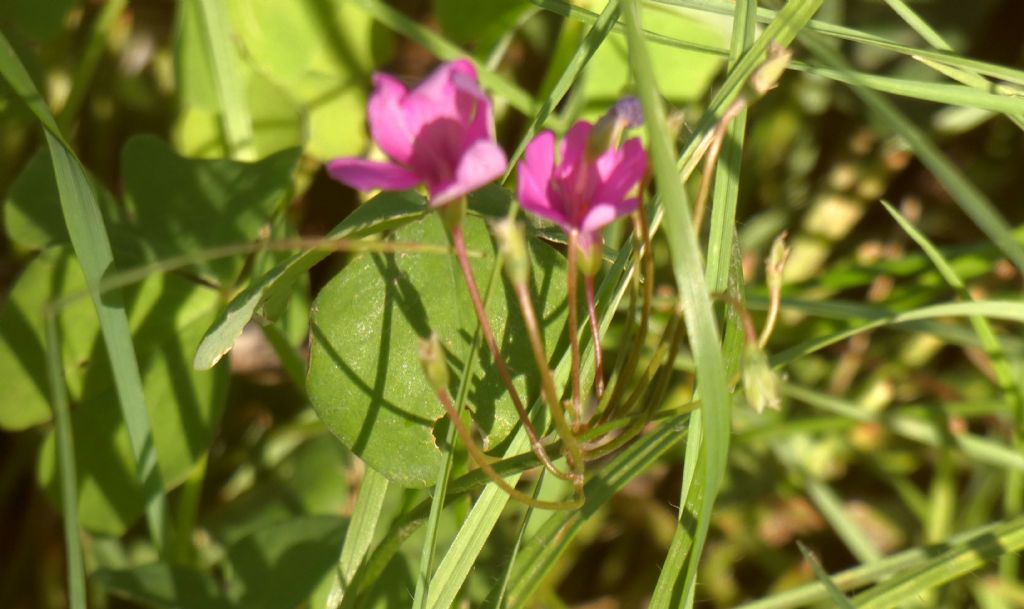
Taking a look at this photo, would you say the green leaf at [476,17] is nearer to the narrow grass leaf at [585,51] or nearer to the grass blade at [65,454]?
the narrow grass leaf at [585,51]

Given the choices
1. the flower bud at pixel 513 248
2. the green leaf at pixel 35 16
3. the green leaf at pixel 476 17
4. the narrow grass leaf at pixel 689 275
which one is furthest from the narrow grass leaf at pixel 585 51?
the green leaf at pixel 35 16

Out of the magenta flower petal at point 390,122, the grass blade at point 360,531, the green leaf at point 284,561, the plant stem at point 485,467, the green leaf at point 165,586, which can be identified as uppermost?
the magenta flower petal at point 390,122

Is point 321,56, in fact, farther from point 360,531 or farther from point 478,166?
point 478,166

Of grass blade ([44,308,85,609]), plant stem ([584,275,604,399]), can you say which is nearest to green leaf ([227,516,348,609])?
grass blade ([44,308,85,609])

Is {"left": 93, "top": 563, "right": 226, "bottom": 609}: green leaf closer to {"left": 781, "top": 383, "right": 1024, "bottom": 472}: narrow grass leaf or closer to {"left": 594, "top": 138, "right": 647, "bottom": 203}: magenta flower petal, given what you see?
{"left": 594, "top": 138, "right": 647, "bottom": 203}: magenta flower petal

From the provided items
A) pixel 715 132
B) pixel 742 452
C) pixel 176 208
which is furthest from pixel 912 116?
pixel 176 208

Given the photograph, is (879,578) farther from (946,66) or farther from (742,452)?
(946,66)
